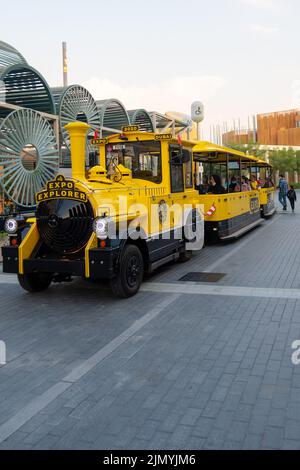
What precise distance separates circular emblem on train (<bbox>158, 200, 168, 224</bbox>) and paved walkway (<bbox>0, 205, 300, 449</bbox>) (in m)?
1.22

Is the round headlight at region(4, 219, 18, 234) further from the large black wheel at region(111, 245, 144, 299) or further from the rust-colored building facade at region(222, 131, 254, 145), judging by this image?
the rust-colored building facade at region(222, 131, 254, 145)

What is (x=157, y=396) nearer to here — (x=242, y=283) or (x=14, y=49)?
(x=242, y=283)

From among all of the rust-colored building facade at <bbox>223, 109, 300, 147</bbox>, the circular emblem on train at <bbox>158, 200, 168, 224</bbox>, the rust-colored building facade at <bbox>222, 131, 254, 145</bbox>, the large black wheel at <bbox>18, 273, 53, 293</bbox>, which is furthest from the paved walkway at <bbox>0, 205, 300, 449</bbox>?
the rust-colored building facade at <bbox>222, 131, 254, 145</bbox>

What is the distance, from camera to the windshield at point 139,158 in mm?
9141

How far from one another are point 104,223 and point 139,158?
2893mm

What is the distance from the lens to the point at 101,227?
674 centimetres

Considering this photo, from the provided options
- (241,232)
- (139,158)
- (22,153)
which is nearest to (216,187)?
(241,232)

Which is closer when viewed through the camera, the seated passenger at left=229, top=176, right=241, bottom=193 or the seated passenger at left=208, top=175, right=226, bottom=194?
the seated passenger at left=208, top=175, right=226, bottom=194

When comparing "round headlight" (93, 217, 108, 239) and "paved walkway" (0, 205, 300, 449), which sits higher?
"round headlight" (93, 217, 108, 239)

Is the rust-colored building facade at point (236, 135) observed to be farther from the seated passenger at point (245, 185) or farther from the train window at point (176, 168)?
the train window at point (176, 168)

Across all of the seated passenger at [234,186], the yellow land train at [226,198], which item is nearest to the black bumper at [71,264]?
the yellow land train at [226,198]

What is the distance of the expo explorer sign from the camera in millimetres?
7039

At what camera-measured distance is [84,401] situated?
4.11 m

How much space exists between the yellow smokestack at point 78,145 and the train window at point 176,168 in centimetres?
223
